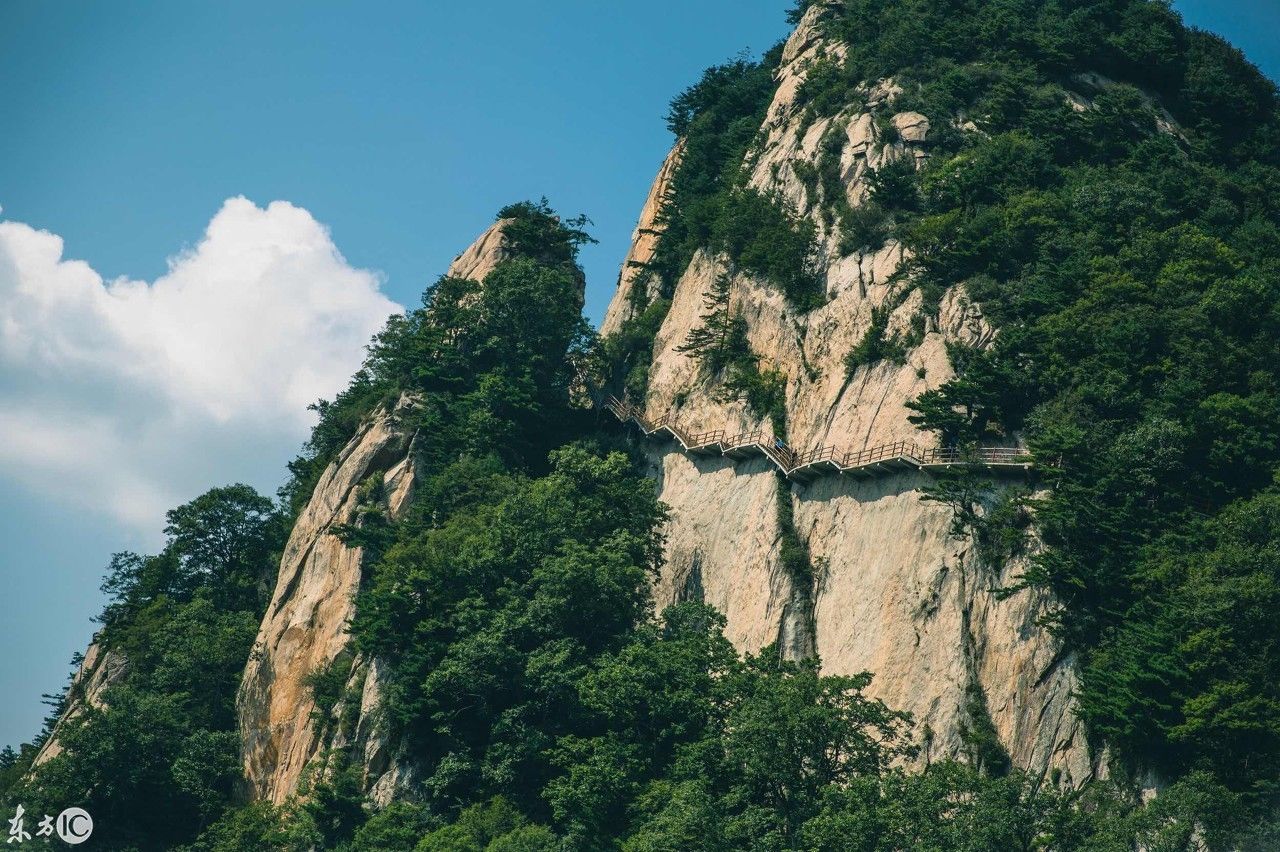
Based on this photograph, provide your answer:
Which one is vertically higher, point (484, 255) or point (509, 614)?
point (484, 255)

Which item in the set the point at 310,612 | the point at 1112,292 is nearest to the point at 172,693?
the point at 310,612

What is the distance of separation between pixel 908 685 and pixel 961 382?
10442 millimetres

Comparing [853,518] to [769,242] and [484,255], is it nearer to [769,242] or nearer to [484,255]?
[769,242]

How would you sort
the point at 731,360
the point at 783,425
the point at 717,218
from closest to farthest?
the point at 783,425 < the point at 731,360 < the point at 717,218

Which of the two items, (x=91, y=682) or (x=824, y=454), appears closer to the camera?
(x=824, y=454)

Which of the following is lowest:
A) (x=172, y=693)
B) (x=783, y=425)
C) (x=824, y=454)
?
(x=172, y=693)

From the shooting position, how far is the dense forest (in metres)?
44.5

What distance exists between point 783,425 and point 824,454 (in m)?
4.06

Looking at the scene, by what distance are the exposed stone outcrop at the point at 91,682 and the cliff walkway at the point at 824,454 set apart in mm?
24272

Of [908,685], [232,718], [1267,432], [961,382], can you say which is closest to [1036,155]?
[961,382]

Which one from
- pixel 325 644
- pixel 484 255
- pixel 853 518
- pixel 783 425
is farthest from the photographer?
pixel 484 255

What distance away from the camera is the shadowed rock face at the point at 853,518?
48938 millimetres

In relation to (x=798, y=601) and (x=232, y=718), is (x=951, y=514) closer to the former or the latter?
(x=798, y=601)

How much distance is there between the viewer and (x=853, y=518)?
185 feet
